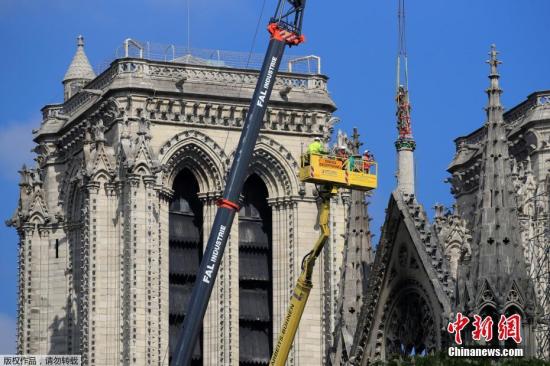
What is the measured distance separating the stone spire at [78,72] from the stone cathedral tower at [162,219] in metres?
1.91

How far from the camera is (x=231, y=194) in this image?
7944cm

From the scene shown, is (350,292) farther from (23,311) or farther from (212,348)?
(23,311)

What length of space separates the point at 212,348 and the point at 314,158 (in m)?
28.7

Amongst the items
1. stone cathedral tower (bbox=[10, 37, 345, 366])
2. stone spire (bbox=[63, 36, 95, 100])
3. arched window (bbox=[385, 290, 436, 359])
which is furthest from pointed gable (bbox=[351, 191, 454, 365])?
stone spire (bbox=[63, 36, 95, 100])

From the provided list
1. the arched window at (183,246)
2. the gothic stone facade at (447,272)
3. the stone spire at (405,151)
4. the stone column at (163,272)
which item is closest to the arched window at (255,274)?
the arched window at (183,246)

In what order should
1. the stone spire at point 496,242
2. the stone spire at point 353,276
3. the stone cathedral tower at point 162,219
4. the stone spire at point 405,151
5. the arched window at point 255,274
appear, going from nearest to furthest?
the stone spire at point 496,242
the stone spire at point 405,151
the stone spire at point 353,276
the stone cathedral tower at point 162,219
the arched window at point 255,274

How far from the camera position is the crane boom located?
7794 centimetres

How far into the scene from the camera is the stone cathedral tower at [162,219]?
106 metres

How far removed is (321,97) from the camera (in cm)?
11262

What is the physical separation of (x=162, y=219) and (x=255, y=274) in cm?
564

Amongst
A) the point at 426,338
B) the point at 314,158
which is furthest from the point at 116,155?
the point at 426,338

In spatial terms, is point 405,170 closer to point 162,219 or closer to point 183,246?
point 162,219

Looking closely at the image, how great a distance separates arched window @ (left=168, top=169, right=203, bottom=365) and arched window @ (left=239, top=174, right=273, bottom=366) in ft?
7.57

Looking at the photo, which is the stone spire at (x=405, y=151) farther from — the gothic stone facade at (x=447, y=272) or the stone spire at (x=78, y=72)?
the stone spire at (x=78, y=72)
